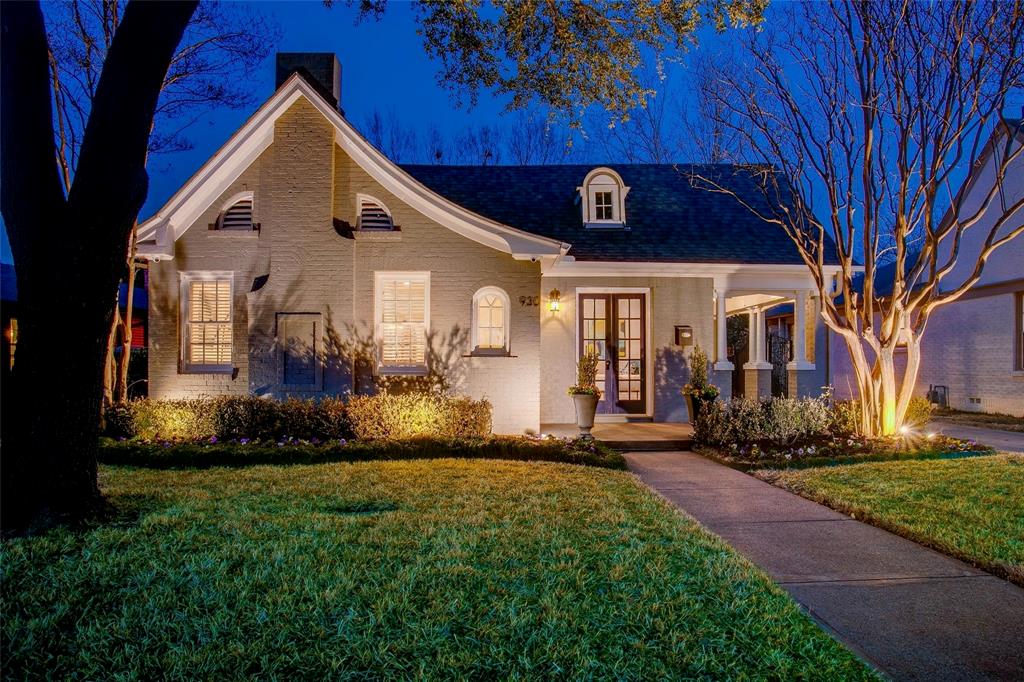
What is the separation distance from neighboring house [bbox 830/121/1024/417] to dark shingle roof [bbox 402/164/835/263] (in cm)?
365

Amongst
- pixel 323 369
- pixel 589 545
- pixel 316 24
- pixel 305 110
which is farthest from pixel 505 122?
pixel 589 545

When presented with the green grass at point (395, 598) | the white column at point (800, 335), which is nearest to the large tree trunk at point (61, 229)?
the green grass at point (395, 598)

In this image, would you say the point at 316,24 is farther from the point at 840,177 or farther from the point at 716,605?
the point at 716,605

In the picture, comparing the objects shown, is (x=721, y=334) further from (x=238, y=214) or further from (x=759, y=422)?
(x=238, y=214)

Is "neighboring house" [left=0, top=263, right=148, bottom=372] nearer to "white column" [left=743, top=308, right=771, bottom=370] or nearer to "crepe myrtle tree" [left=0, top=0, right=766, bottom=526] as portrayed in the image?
"crepe myrtle tree" [left=0, top=0, right=766, bottom=526]

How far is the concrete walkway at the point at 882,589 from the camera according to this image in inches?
121

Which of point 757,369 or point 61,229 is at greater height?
point 61,229

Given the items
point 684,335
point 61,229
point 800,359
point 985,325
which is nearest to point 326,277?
point 61,229

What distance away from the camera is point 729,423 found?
9.55m

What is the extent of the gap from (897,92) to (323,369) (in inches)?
388

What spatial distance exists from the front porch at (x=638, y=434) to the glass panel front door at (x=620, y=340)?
2.33 ft

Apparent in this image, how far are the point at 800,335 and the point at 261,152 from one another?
11.0m

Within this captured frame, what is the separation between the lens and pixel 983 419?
14.3 meters

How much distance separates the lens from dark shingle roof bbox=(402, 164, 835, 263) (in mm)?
12711
